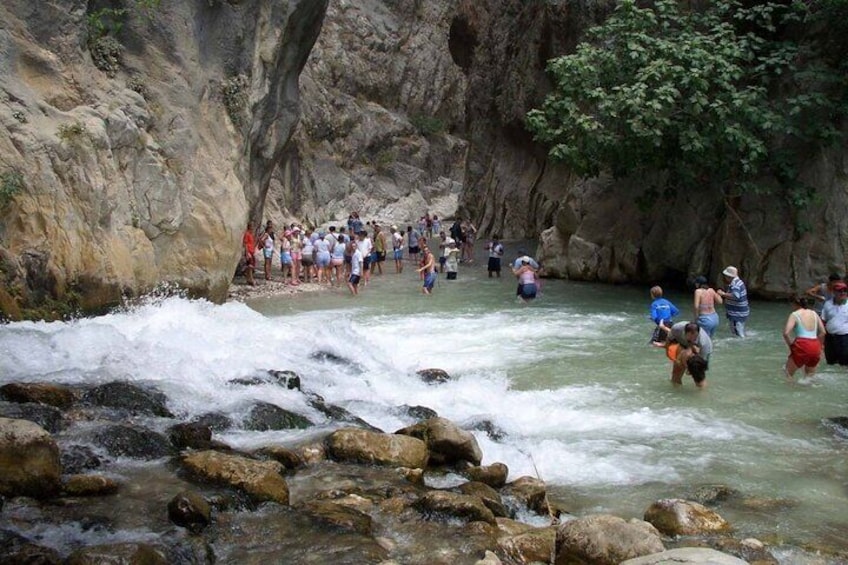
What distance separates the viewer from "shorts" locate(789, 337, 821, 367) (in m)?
11.7

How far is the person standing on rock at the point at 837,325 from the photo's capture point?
1184 centimetres

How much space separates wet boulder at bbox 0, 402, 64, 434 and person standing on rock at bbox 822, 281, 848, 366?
381 inches

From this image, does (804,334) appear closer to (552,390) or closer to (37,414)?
(552,390)

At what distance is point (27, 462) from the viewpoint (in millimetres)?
6477

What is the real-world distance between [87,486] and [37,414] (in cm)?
179

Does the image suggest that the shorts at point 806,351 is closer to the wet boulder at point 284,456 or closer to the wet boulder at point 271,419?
the wet boulder at point 271,419

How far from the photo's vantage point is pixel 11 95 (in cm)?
1362

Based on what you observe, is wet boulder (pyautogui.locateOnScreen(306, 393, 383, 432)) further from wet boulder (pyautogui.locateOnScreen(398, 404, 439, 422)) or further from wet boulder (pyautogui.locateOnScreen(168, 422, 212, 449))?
wet boulder (pyautogui.locateOnScreen(168, 422, 212, 449))

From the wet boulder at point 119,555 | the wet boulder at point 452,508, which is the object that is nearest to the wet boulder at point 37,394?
the wet boulder at point 119,555

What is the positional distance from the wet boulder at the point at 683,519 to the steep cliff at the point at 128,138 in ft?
30.2

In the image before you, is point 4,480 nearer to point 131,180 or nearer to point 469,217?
Answer: point 131,180

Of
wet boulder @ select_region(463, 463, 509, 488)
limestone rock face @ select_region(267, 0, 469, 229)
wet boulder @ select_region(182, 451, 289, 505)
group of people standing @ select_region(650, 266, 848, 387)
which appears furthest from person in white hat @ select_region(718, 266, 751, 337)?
limestone rock face @ select_region(267, 0, 469, 229)

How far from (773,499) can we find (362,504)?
3595 millimetres

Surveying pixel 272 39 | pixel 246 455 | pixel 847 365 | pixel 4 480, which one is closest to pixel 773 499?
pixel 246 455
